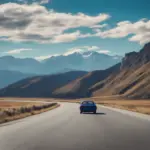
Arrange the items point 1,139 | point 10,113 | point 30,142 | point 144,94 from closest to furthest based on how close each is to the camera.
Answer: point 30,142 → point 1,139 → point 10,113 → point 144,94

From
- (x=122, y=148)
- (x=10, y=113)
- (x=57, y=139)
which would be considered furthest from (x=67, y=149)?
(x=10, y=113)

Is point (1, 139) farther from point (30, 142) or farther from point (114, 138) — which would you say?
point (114, 138)

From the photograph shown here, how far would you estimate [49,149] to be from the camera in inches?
492

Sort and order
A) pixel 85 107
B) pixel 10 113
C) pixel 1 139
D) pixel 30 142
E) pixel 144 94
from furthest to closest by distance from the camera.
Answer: pixel 144 94
pixel 85 107
pixel 10 113
pixel 1 139
pixel 30 142

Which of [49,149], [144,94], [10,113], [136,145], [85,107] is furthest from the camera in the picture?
[144,94]

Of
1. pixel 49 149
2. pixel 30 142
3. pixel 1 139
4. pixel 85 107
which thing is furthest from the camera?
pixel 85 107

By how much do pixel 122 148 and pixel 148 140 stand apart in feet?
8.79

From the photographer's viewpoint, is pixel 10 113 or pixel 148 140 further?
pixel 10 113

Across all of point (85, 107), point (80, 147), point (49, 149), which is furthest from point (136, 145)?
point (85, 107)

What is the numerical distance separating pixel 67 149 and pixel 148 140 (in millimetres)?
3920

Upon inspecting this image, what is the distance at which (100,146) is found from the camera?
13234mm

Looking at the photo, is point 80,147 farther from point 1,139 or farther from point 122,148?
point 1,139

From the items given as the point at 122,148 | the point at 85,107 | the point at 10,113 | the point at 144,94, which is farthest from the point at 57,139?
the point at 144,94

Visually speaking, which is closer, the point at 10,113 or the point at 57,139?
the point at 57,139
